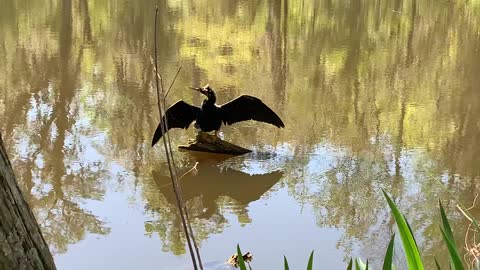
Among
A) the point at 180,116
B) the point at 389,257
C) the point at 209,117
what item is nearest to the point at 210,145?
the point at 209,117

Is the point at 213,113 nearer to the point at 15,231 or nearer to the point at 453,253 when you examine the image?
the point at 453,253

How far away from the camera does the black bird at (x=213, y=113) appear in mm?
6328

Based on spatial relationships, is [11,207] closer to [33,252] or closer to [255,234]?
[33,252]

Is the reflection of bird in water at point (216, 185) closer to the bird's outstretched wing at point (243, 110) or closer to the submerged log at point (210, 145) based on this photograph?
the submerged log at point (210, 145)

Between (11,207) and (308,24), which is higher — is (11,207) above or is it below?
above

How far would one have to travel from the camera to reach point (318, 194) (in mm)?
5742

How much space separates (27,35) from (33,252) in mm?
13159

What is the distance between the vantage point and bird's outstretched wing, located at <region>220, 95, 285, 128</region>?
640cm

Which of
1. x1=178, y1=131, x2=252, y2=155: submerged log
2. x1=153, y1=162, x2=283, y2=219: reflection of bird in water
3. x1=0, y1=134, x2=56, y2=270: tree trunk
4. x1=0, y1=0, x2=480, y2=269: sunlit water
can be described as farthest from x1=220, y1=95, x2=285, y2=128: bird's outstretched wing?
x1=0, y1=134, x2=56, y2=270: tree trunk

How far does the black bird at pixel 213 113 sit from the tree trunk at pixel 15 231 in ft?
17.2

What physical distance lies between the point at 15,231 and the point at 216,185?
196 inches

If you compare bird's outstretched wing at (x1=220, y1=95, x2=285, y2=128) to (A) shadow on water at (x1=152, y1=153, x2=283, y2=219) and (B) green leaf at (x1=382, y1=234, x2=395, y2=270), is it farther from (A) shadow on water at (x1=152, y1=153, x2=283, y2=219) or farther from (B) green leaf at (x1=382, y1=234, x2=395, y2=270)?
(B) green leaf at (x1=382, y1=234, x2=395, y2=270)

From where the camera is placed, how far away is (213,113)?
632cm

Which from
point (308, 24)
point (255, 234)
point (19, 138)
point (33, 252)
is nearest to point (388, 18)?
point (308, 24)
